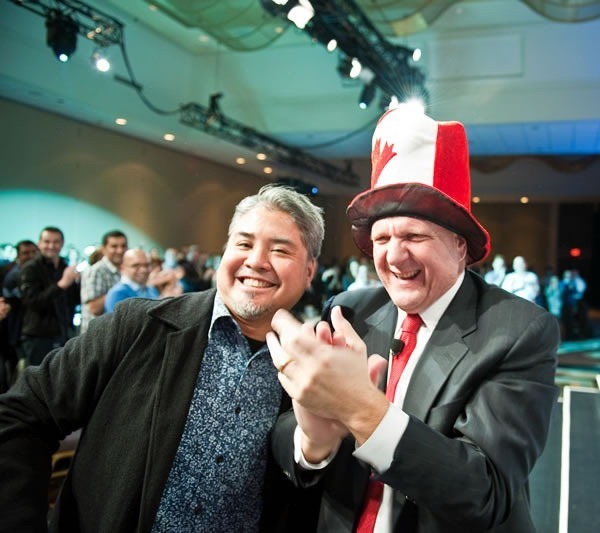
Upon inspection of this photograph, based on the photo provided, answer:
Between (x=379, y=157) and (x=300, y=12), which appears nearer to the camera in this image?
(x=379, y=157)

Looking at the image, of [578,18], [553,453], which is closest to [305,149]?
[578,18]

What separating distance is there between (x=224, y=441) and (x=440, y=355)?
21.2 inches

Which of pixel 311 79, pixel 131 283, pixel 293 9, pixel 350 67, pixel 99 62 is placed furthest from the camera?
pixel 311 79

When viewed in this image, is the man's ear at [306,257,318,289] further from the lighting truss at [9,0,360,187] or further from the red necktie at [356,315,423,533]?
the lighting truss at [9,0,360,187]

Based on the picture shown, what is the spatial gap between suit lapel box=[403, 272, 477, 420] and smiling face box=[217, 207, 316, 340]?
1.27 feet

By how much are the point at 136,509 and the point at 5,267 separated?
456cm

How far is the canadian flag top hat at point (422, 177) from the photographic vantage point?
1.07m

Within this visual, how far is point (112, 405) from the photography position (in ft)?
3.99

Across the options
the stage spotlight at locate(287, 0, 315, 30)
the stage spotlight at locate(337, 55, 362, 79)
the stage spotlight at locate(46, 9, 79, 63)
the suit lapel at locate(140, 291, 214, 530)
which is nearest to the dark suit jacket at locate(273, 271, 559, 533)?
the suit lapel at locate(140, 291, 214, 530)

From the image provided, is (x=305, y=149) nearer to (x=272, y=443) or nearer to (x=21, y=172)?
(x=21, y=172)

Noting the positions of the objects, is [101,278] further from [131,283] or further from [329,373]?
[329,373]

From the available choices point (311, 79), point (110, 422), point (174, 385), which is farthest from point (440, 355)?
point (311, 79)

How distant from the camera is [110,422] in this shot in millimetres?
1208

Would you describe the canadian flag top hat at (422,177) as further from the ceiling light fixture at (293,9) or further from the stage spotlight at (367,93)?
the stage spotlight at (367,93)
